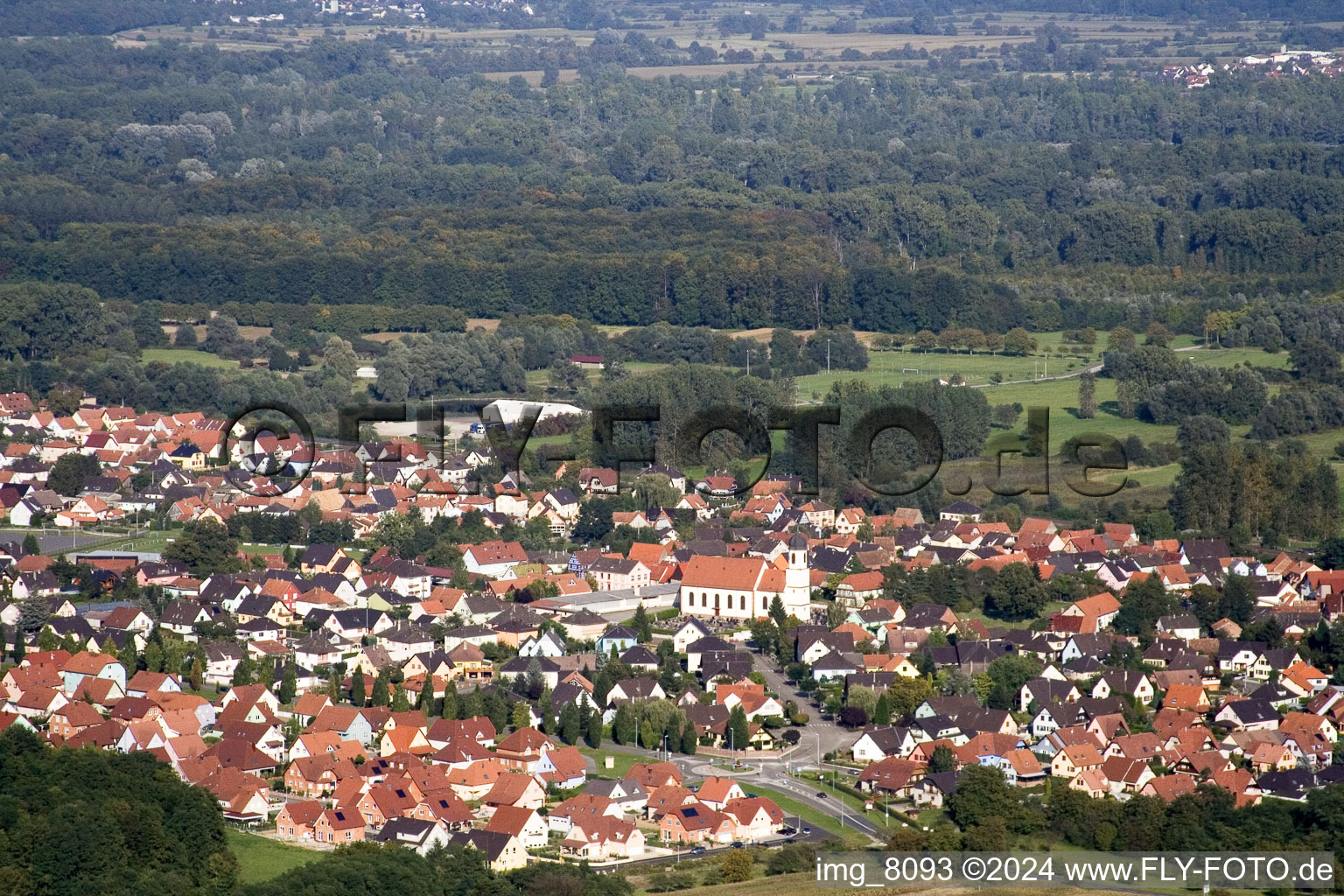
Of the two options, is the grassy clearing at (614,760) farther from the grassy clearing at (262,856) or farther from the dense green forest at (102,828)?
the dense green forest at (102,828)

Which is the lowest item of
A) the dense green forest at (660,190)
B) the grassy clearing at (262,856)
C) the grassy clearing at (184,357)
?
the dense green forest at (660,190)

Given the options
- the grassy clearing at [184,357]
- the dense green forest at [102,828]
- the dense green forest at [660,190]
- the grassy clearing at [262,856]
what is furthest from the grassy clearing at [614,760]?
the dense green forest at [660,190]

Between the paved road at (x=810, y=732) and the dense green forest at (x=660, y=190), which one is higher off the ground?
the paved road at (x=810, y=732)

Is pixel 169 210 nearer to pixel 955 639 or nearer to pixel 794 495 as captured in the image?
pixel 794 495

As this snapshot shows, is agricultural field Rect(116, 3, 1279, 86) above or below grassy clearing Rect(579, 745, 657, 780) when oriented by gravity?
below

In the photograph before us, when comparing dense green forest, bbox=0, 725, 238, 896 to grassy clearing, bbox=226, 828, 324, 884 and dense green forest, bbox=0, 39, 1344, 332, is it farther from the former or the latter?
dense green forest, bbox=0, 39, 1344, 332

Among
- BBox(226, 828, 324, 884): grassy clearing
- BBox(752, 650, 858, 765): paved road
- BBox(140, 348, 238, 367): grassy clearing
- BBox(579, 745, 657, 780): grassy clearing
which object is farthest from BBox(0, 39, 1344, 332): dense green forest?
BBox(226, 828, 324, 884): grassy clearing
